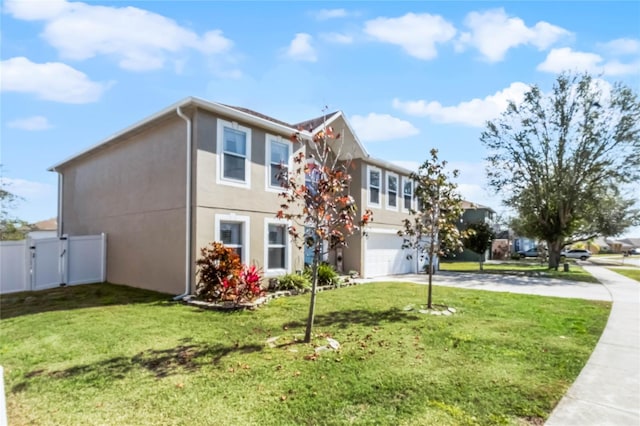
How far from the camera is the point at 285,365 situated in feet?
16.9

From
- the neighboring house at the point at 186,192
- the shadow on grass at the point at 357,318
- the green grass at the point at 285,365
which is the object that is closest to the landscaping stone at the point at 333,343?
the green grass at the point at 285,365

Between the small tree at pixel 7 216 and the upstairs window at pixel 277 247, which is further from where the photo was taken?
the small tree at pixel 7 216

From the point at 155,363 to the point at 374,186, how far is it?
44.2ft

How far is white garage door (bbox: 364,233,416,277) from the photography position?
17.2 m

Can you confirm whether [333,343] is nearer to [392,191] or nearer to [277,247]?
[277,247]

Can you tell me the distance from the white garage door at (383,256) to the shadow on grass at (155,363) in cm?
1152

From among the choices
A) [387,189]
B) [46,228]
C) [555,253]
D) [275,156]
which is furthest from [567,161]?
[46,228]

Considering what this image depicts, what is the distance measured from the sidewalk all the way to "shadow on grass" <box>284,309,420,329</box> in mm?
3424

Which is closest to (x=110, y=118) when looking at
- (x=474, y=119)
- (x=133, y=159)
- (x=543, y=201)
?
(x=133, y=159)

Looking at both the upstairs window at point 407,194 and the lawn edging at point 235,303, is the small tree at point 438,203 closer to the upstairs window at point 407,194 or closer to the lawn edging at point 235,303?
the lawn edging at point 235,303

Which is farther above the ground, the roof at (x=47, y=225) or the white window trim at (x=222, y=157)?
the white window trim at (x=222, y=157)

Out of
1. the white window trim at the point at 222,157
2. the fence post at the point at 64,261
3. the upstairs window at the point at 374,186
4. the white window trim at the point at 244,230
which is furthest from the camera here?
the upstairs window at the point at 374,186

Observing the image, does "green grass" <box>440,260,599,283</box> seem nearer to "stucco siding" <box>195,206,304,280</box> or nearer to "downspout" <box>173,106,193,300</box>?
"stucco siding" <box>195,206,304,280</box>

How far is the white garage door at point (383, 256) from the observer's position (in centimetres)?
1722
